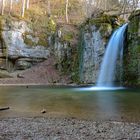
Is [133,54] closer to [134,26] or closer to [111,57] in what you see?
[111,57]

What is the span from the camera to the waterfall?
2720cm

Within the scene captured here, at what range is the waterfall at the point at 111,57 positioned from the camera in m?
27.2

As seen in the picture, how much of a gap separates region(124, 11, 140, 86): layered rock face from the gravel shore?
1726 centimetres

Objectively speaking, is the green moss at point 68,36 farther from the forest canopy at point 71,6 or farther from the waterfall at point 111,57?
the waterfall at point 111,57

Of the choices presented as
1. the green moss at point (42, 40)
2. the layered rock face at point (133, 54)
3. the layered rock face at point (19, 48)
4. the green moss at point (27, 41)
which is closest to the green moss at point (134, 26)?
the layered rock face at point (133, 54)

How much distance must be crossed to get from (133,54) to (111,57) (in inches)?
88.7

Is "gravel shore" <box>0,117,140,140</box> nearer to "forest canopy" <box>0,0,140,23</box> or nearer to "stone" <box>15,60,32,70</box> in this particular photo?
"stone" <box>15,60,32,70</box>

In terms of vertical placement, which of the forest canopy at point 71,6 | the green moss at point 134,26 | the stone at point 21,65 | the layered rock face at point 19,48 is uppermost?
the forest canopy at point 71,6

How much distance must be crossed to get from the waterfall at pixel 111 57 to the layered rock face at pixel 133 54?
68 cm

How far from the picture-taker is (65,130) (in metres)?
7.97

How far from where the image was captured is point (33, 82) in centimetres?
3177

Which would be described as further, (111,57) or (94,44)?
(94,44)

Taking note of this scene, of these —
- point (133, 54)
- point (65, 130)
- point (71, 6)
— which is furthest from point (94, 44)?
point (65, 130)

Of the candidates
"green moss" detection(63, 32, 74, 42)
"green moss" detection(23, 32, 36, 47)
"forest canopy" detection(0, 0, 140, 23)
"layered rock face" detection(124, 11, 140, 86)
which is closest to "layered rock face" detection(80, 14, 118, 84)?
"layered rock face" detection(124, 11, 140, 86)
